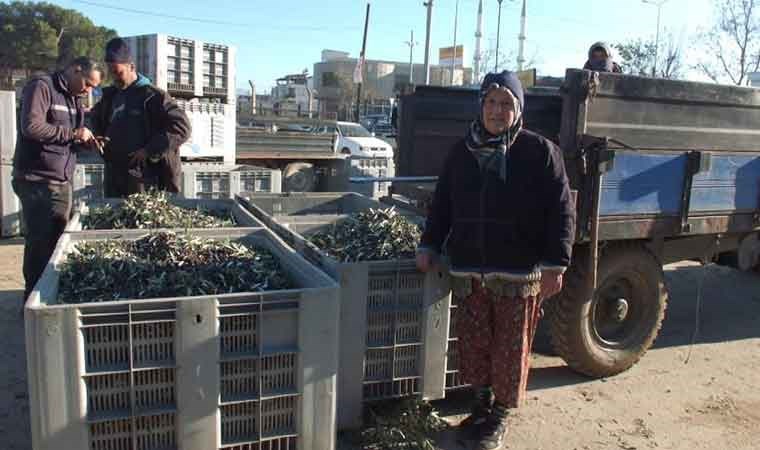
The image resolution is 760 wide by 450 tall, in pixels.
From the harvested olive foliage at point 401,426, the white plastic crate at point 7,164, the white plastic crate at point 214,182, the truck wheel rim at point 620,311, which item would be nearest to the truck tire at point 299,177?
the white plastic crate at point 214,182

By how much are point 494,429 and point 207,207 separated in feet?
9.27

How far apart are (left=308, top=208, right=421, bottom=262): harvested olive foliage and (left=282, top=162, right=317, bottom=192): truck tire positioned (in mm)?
7745

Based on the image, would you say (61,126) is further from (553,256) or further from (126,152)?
(553,256)

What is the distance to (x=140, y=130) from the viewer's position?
16.8ft

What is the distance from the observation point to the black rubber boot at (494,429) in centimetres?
358

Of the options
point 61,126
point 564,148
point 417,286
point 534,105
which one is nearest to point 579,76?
point 564,148

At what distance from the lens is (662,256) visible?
195 inches

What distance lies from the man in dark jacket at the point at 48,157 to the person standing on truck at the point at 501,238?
2.92m

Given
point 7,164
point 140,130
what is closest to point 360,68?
point 7,164

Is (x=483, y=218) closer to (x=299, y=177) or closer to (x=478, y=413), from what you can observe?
(x=478, y=413)

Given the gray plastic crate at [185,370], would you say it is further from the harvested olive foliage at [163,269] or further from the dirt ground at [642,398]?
the dirt ground at [642,398]

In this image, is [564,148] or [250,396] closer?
[250,396]

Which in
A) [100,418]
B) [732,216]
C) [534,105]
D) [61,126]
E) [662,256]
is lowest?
[100,418]

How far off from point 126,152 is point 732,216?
4.77 metres
